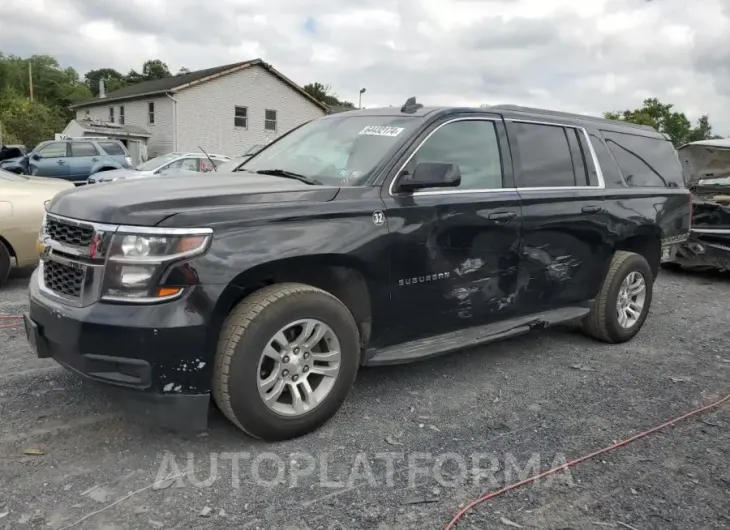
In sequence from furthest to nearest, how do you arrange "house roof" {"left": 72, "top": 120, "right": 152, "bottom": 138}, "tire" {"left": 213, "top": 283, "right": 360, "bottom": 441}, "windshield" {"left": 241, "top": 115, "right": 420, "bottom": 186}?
"house roof" {"left": 72, "top": 120, "right": 152, "bottom": 138} < "windshield" {"left": 241, "top": 115, "right": 420, "bottom": 186} < "tire" {"left": 213, "top": 283, "right": 360, "bottom": 441}

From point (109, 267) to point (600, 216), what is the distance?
3.66m

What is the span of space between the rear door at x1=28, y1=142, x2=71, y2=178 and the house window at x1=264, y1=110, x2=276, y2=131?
1694 cm

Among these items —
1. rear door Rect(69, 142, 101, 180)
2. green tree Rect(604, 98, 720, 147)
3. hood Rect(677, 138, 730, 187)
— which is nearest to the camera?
hood Rect(677, 138, 730, 187)

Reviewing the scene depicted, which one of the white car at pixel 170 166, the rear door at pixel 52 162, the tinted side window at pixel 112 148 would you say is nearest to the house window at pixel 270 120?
the tinted side window at pixel 112 148

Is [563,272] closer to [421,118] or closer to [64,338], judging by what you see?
[421,118]

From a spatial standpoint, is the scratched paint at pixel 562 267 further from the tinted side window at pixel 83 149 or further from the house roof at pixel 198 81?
the house roof at pixel 198 81

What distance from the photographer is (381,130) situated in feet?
13.0

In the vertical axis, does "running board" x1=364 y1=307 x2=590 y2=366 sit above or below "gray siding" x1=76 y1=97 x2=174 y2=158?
below

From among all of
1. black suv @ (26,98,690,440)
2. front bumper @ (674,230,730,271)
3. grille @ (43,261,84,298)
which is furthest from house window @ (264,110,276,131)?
grille @ (43,261,84,298)

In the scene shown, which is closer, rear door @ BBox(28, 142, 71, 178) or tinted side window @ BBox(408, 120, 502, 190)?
tinted side window @ BBox(408, 120, 502, 190)

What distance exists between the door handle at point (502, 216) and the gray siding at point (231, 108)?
2981 cm

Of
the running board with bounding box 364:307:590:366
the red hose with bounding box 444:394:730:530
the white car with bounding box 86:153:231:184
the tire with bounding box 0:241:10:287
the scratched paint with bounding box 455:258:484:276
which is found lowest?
the red hose with bounding box 444:394:730:530

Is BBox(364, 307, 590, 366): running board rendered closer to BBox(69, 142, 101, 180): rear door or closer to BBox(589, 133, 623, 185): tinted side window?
BBox(589, 133, 623, 185): tinted side window

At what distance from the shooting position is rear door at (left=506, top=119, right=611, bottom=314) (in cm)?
432
